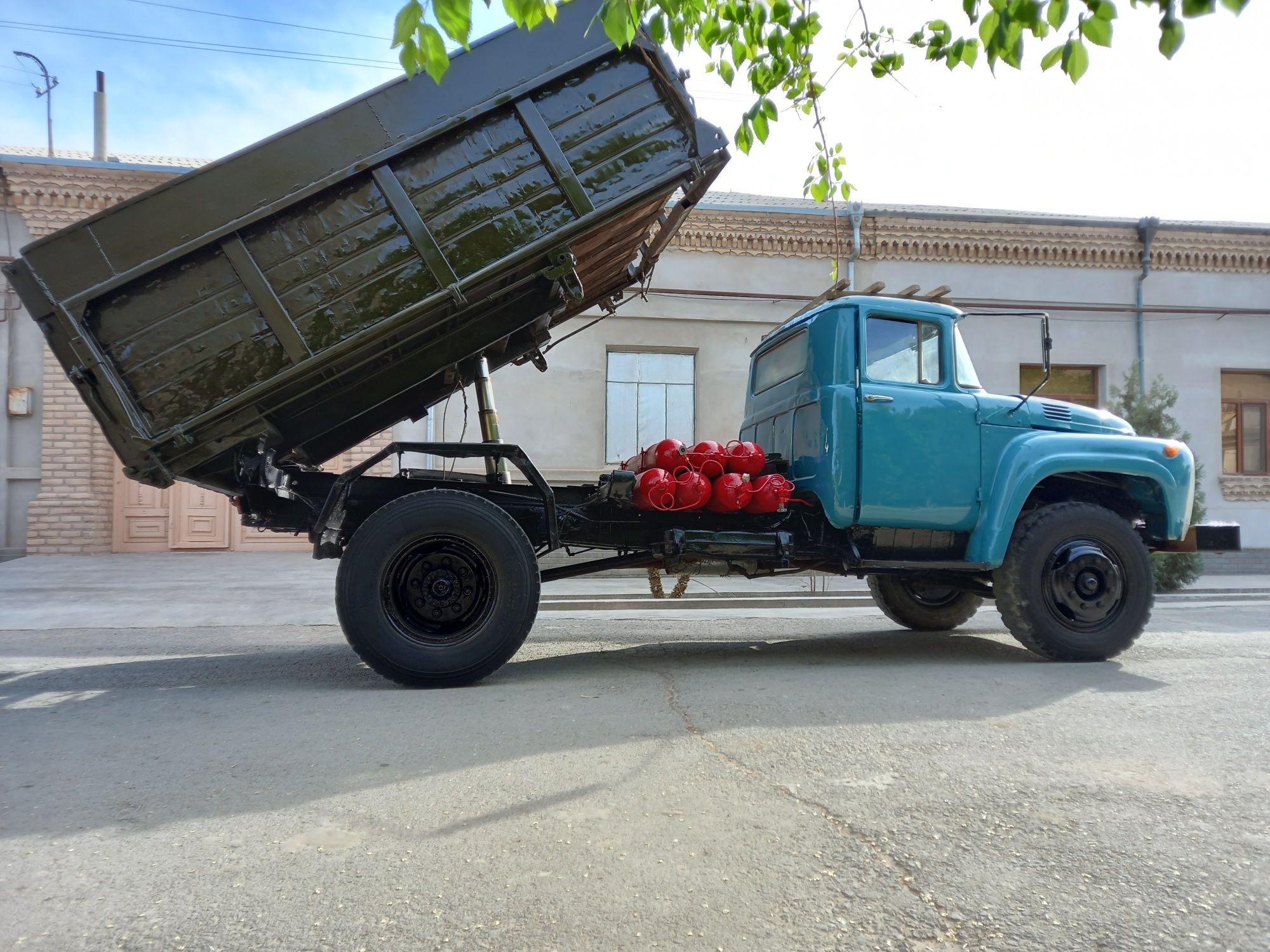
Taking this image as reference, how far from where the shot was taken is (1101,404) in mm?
13836

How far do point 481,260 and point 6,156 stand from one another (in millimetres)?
11284

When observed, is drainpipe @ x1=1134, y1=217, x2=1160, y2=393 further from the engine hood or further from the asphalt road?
the asphalt road

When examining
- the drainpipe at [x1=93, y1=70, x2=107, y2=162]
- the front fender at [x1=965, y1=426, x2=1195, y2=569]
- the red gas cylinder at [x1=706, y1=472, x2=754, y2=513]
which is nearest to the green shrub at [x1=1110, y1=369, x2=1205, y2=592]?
the front fender at [x1=965, y1=426, x2=1195, y2=569]

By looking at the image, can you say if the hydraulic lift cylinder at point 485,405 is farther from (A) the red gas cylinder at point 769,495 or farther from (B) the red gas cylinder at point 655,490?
(A) the red gas cylinder at point 769,495

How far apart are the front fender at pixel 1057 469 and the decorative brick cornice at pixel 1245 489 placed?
10.5 meters

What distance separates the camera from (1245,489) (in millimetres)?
13938

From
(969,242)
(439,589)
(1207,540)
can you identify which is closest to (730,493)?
(439,589)

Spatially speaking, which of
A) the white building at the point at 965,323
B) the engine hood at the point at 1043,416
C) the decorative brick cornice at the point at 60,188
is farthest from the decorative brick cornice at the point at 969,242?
the decorative brick cornice at the point at 60,188

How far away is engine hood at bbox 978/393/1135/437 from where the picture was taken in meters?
5.40

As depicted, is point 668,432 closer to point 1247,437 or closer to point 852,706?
point 852,706

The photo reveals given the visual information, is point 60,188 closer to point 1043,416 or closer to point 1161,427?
point 1043,416

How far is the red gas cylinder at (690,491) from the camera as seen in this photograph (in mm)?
5004

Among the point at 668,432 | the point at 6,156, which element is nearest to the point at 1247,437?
the point at 668,432

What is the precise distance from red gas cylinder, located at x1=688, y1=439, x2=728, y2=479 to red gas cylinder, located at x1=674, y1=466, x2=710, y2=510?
0.10 m
